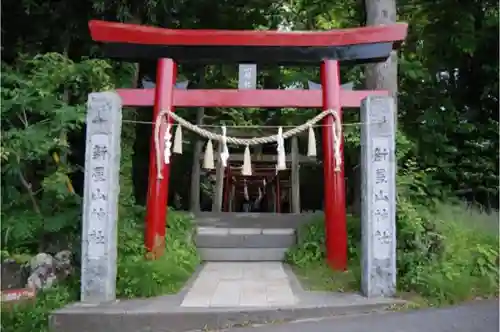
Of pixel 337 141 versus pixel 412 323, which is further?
pixel 337 141

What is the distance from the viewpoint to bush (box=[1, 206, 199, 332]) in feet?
18.2

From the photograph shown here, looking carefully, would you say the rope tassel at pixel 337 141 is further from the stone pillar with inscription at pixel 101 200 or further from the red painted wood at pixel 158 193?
the stone pillar with inscription at pixel 101 200

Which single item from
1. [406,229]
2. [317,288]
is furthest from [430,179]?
[317,288]

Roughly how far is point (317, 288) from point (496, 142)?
5606 mm

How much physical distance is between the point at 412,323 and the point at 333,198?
97.0 inches

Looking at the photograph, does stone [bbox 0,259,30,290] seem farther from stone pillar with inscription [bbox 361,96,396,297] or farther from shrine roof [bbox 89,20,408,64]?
stone pillar with inscription [bbox 361,96,396,297]

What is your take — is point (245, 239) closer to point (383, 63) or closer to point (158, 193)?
point (158, 193)

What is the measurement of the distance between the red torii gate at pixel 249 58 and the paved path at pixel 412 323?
1950 millimetres

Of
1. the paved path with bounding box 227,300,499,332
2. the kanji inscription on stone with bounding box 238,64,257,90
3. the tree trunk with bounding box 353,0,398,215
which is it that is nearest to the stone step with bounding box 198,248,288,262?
the tree trunk with bounding box 353,0,398,215

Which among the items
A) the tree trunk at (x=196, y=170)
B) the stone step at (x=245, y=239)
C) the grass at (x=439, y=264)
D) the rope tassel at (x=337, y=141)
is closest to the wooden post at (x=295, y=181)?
the tree trunk at (x=196, y=170)

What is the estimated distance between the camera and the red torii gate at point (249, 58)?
7.28 m

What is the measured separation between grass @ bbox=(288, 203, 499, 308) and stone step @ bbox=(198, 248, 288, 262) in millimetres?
1168

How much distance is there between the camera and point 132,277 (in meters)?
6.25

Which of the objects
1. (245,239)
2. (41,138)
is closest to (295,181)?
(245,239)
